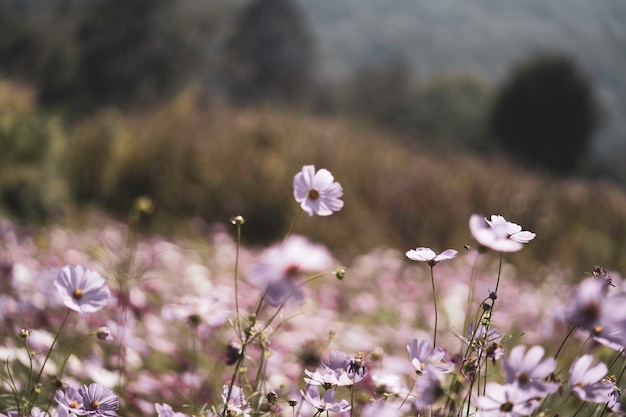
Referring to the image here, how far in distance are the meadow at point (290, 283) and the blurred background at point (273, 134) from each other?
4 centimetres

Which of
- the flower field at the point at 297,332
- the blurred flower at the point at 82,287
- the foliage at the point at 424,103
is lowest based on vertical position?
the foliage at the point at 424,103

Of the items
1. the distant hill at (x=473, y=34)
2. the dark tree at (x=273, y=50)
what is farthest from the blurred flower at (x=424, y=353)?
the distant hill at (x=473, y=34)

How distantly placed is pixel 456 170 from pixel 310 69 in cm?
1793

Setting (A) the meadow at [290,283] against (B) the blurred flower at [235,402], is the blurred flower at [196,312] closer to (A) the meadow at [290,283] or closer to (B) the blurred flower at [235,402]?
(A) the meadow at [290,283]

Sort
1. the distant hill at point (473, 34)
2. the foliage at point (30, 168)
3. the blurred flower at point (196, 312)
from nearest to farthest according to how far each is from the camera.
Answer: the blurred flower at point (196, 312)
the foliage at point (30, 168)
the distant hill at point (473, 34)

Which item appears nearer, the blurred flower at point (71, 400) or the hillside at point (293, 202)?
the blurred flower at point (71, 400)

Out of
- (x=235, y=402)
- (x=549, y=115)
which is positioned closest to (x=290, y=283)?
(x=235, y=402)

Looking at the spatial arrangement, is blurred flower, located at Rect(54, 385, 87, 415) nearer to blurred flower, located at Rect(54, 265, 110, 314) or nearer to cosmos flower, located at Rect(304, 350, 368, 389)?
blurred flower, located at Rect(54, 265, 110, 314)

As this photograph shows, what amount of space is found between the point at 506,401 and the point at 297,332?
2073 mm

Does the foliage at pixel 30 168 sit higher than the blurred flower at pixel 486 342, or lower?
lower

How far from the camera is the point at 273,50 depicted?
2552 cm

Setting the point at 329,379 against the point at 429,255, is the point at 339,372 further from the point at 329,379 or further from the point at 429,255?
the point at 429,255

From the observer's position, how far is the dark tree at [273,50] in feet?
83.7

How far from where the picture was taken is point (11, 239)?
8.35 ft
